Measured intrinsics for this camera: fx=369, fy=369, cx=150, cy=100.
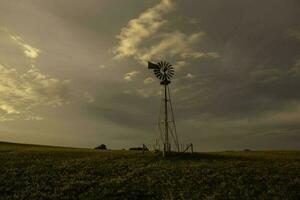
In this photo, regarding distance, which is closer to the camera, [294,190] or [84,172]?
[294,190]

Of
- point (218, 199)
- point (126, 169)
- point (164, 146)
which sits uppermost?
point (164, 146)

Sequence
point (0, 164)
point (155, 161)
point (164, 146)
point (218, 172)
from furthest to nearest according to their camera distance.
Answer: point (164, 146) → point (155, 161) → point (0, 164) → point (218, 172)

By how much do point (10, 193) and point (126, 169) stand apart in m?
15.8

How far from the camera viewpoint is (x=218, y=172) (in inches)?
1769

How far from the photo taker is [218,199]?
33.4 metres

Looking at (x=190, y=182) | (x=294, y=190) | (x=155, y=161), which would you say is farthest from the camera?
(x=155, y=161)

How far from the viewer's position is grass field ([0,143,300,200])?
34.8m

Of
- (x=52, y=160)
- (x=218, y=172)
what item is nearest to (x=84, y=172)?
(x=52, y=160)

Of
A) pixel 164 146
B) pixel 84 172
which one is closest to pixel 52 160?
pixel 84 172

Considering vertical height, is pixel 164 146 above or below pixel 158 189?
above

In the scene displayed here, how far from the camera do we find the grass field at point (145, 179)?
34.8 meters

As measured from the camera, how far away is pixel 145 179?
40.8 meters

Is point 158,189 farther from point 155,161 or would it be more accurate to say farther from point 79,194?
point 155,161

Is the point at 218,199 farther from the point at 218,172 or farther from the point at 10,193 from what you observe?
the point at 10,193
